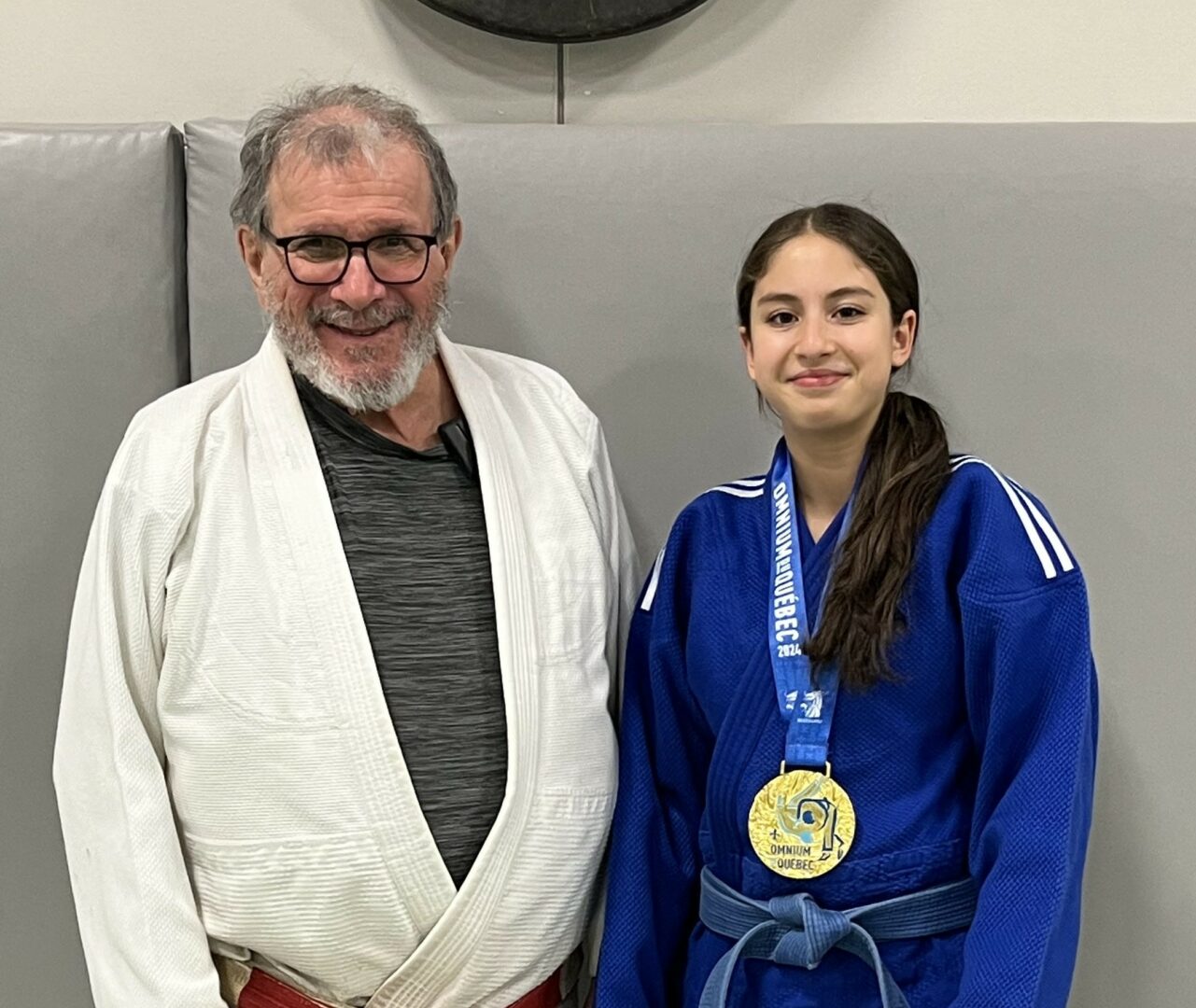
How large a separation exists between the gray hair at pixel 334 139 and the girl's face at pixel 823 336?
39cm

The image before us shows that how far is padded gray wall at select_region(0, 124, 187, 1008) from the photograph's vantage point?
185cm

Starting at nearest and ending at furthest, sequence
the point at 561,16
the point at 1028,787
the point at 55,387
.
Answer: the point at 1028,787 < the point at 55,387 < the point at 561,16

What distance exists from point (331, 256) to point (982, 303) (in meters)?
0.85

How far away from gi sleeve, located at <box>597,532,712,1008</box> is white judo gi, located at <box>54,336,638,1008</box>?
0.05 metres

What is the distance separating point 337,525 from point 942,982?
0.76m

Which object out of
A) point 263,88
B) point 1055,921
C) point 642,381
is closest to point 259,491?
point 642,381

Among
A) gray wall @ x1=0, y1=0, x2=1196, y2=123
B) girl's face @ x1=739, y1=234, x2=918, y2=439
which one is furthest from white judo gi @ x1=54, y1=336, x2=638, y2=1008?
gray wall @ x1=0, y1=0, x2=1196, y2=123

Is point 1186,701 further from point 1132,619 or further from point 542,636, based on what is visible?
point 542,636

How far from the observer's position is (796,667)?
4.76 ft

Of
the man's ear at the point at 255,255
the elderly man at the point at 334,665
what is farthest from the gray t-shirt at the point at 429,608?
the man's ear at the point at 255,255

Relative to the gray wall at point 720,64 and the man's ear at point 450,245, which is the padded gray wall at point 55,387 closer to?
the gray wall at point 720,64

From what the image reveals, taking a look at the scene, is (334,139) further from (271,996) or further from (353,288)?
(271,996)

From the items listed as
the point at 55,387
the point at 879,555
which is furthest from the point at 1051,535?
the point at 55,387

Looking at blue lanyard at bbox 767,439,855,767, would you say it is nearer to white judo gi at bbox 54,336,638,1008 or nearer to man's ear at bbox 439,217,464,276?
white judo gi at bbox 54,336,638,1008
